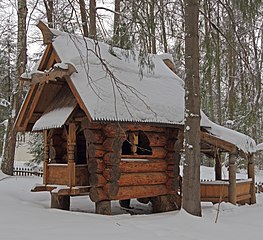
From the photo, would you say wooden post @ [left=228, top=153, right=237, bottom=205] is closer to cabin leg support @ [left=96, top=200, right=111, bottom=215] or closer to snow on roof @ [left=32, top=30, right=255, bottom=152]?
snow on roof @ [left=32, top=30, right=255, bottom=152]

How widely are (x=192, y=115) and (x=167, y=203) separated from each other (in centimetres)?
354

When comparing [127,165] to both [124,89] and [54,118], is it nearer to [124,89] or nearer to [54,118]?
[124,89]

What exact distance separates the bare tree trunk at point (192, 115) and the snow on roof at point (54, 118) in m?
2.88

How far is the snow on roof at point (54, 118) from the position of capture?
960 cm

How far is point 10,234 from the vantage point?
20.7 ft

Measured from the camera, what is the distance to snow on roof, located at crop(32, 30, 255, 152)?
920 cm

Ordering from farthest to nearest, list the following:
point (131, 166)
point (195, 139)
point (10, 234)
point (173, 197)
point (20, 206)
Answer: point (173, 197) < point (131, 166) < point (20, 206) < point (195, 139) < point (10, 234)

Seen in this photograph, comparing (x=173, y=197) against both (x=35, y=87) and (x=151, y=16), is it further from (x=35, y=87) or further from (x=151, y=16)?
(x=151, y=16)

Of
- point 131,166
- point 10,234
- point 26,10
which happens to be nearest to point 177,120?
point 131,166

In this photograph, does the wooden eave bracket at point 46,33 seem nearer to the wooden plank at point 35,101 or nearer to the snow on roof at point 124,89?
the snow on roof at point 124,89

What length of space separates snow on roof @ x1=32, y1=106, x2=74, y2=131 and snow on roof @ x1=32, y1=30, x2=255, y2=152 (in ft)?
2.67

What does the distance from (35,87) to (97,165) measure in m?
2.78

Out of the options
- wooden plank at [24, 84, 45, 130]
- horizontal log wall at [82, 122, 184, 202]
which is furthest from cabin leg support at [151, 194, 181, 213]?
wooden plank at [24, 84, 45, 130]

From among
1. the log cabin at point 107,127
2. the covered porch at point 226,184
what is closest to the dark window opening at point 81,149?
the log cabin at point 107,127
